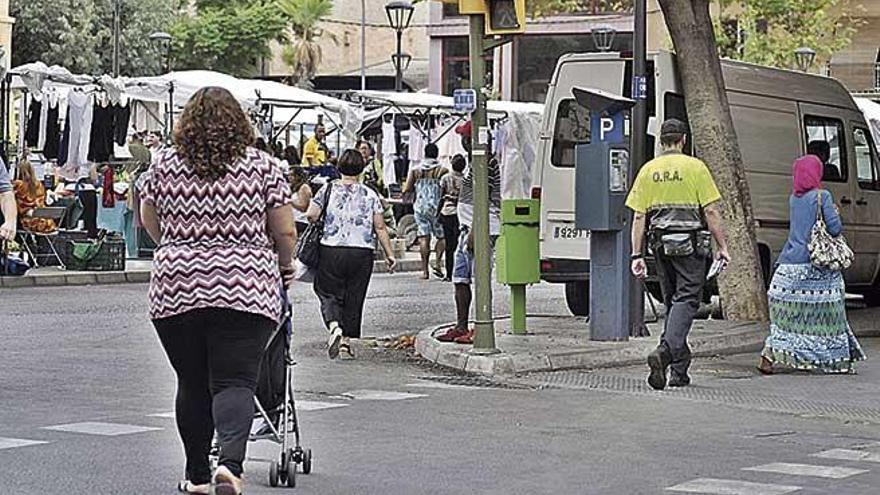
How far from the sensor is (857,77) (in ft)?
141

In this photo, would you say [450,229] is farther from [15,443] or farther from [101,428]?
[15,443]

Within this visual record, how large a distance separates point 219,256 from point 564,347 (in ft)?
24.3

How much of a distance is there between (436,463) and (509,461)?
0.39 meters

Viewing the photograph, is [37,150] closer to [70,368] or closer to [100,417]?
[70,368]

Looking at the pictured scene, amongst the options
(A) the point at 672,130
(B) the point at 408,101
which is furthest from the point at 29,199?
(A) the point at 672,130

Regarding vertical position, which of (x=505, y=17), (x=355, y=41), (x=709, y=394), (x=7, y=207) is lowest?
(x=709, y=394)

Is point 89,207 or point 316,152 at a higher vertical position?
point 316,152

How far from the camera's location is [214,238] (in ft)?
22.4

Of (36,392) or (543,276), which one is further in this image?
(543,276)

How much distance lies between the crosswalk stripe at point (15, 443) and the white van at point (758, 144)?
8.46 m

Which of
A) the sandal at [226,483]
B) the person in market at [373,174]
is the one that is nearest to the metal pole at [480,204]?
the sandal at [226,483]

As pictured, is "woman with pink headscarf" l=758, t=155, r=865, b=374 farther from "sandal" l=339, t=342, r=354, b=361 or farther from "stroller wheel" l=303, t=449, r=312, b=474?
"stroller wheel" l=303, t=449, r=312, b=474

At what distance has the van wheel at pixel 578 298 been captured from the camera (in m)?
17.6

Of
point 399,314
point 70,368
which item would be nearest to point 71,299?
point 399,314
